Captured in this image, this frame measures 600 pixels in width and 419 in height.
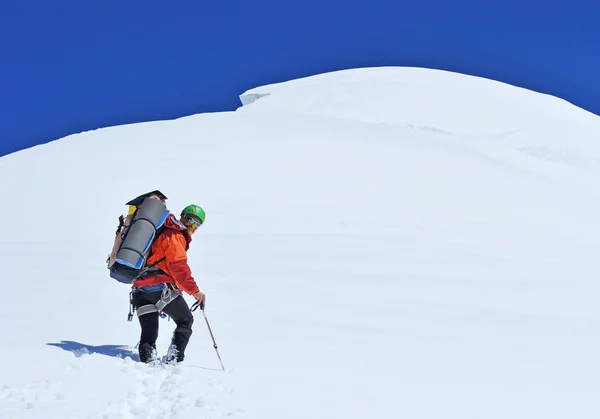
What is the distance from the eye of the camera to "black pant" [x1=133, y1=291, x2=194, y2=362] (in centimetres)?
506

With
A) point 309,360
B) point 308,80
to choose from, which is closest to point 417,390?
point 309,360

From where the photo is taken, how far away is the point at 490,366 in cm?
555

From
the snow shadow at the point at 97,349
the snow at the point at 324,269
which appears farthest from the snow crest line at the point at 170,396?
the snow shadow at the point at 97,349

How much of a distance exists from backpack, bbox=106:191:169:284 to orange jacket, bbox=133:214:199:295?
0.28 feet

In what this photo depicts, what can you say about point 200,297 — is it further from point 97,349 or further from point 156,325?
point 97,349

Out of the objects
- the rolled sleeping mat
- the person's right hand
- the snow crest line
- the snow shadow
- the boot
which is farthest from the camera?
the snow shadow

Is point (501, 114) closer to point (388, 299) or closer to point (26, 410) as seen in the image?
point (388, 299)

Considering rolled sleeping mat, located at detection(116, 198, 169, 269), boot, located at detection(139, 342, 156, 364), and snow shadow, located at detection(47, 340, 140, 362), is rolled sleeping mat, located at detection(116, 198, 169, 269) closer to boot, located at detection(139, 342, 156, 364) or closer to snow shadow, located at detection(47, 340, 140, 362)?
boot, located at detection(139, 342, 156, 364)

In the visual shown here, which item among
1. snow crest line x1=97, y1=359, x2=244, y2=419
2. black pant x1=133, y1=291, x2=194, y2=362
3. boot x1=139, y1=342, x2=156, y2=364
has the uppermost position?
black pant x1=133, y1=291, x2=194, y2=362

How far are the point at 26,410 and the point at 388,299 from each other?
16.9ft

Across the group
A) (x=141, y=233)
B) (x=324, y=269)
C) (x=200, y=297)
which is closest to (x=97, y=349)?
(x=200, y=297)

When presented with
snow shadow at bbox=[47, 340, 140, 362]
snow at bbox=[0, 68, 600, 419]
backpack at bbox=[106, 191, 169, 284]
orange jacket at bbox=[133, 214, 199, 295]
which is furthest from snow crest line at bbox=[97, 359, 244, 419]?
backpack at bbox=[106, 191, 169, 284]

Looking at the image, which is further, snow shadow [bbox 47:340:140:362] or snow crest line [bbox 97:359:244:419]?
snow shadow [bbox 47:340:140:362]

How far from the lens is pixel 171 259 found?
16.3 ft
